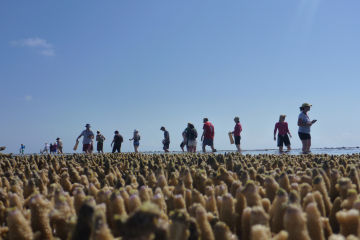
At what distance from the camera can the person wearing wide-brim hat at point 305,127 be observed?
13.0m

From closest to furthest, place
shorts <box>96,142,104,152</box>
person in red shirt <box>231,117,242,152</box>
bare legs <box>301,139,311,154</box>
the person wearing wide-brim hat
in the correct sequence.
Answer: the person wearing wide-brim hat, bare legs <box>301,139,311,154</box>, person in red shirt <box>231,117,242,152</box>, shorts <box>96,142,104,152</box>

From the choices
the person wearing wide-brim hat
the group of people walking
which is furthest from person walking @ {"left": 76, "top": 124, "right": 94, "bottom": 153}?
the person wearing wide-brim hat

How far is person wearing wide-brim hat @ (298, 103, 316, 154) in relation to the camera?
42.8ft

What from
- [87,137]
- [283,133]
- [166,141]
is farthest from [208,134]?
[87,137]

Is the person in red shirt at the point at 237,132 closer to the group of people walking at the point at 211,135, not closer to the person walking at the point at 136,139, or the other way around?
the group of people walking at the point at 211,135

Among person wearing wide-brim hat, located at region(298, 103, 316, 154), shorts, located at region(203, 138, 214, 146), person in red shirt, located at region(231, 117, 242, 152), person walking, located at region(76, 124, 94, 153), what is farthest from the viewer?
person walking, located at region(76, 124, 94, 153)

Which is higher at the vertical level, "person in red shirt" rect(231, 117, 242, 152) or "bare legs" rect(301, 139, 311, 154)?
"person in red shirt" rect(231, 117, 242, 152)

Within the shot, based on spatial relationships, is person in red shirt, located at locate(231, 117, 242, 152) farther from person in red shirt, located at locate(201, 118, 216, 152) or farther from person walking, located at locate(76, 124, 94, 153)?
person walking, located at locate(76, 124, 94, 153)

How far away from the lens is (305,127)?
13109 mm

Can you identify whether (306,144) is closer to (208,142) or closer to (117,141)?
(208,142)

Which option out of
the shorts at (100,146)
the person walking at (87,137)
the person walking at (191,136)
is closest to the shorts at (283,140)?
the person walking at (191,136)

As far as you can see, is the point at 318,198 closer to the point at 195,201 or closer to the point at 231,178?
the point at 195,201

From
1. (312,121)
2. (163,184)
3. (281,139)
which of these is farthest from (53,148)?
(163,184)

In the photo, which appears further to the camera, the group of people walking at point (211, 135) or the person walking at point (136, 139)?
the person walking at point (136, 139)
